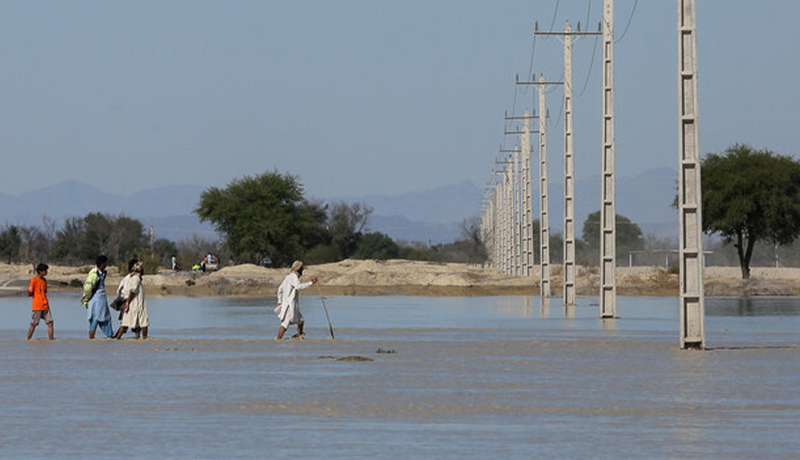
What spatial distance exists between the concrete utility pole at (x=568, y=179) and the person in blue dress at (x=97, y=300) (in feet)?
80.2

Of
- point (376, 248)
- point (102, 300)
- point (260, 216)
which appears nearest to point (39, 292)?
point (102, 300)

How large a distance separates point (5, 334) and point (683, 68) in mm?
Answer: 15022

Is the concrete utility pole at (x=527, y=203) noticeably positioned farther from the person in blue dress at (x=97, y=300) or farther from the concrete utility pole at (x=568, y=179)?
the person in blue dress at (x=97, y=300)

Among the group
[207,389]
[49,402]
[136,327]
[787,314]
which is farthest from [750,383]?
[787,314]

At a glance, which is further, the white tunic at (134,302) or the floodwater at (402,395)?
the white tunic at (134,302)

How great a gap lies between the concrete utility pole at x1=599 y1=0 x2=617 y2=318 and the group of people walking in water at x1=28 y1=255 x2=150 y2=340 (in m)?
15.7

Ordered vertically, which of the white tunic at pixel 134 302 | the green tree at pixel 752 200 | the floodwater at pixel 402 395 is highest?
the green tree at pixel 752 200

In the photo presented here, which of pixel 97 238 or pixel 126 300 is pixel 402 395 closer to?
pixel 126 300

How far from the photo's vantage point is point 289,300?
30.3m

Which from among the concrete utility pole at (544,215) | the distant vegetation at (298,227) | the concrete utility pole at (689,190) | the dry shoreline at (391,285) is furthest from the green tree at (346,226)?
the concrete utility pole at (689,190)

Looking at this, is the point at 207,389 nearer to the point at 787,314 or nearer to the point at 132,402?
the point at 132,402

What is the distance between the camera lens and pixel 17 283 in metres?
90.4

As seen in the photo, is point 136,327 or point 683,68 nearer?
point 683,68

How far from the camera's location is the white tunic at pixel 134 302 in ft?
98.7
